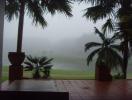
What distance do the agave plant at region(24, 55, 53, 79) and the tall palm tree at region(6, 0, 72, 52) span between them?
76 centimetres

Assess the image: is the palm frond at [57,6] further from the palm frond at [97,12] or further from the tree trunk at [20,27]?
the tree trunk at [20,27]

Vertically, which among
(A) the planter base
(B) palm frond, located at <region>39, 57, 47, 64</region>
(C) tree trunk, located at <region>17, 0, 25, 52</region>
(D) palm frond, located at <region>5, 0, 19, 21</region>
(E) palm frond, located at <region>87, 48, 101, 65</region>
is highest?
(D) palm frond, located at <region>5, 0, 19, 21</region>

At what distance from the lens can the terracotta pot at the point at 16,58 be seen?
34.3 feet

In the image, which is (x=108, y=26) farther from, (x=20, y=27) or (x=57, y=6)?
(x=20, y=27)

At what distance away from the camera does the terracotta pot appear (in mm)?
10453

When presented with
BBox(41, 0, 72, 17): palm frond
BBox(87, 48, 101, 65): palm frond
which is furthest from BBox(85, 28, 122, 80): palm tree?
BBox(41, 0, 72, 17): palm frond

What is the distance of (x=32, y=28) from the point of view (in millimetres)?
11117

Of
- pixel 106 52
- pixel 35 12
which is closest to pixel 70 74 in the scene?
pixel 106 52

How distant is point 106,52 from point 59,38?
1690 mm

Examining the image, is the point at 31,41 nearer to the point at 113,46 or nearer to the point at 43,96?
the point at 113,46

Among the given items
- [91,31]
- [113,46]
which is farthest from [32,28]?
[113,46]

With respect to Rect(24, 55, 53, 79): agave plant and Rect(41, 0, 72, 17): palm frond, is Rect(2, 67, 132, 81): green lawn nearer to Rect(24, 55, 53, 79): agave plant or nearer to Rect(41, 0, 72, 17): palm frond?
Rect(24, 55, 53, 79): agave plant

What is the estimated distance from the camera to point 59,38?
11.3 meters

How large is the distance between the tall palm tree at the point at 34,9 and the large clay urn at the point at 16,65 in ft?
0.73
